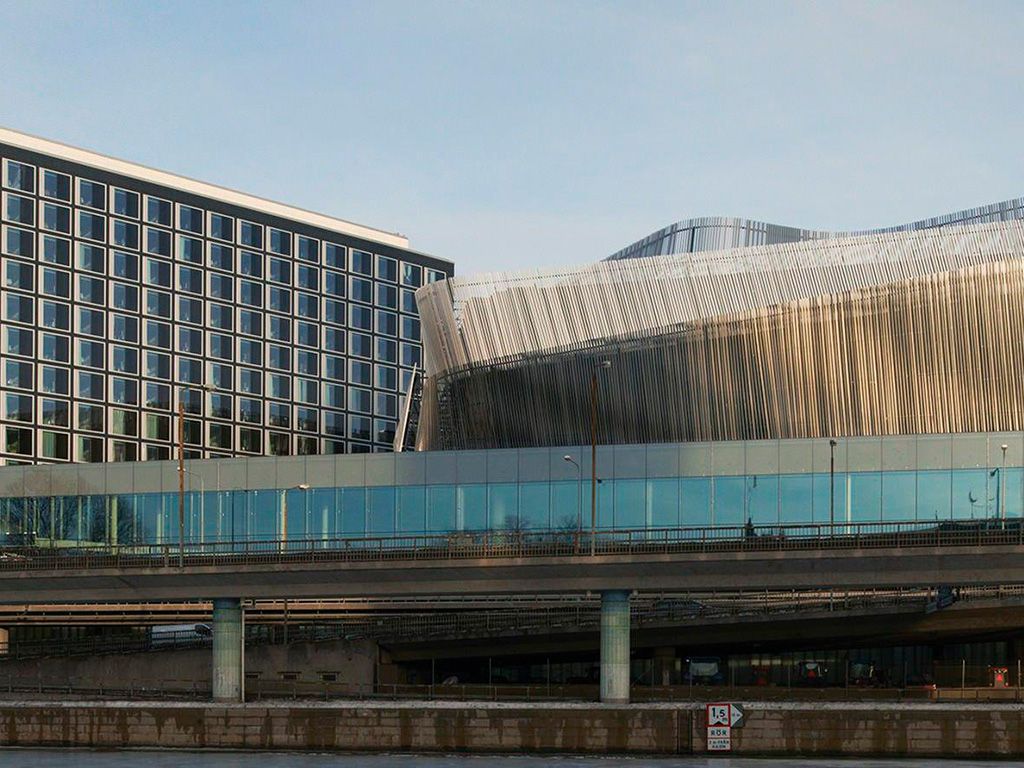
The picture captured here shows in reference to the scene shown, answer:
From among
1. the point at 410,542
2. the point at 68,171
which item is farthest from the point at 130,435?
the point at 410,542

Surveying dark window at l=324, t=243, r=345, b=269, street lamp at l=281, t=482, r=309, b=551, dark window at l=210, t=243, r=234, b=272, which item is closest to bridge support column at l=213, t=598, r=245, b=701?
street lamp at l=281, t=482, r=309, b=551

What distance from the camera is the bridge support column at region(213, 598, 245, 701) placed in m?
79.3

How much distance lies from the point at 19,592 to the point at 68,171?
72837 mm

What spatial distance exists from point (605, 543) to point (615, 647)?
494cm

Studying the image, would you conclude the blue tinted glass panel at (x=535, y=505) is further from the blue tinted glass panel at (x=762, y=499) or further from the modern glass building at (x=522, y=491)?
the blue tinted glass panel at (x=762, y=499)

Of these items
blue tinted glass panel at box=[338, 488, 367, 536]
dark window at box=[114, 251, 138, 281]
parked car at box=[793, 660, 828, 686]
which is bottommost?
parked car at box=[793, 660, 828, 686]

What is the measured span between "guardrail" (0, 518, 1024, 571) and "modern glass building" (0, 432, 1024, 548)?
1147 mm

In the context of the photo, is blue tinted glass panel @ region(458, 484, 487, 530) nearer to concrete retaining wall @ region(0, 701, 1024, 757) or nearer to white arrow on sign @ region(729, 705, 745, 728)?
concrete retaining wall @ region(0, 701, 1024, 757)

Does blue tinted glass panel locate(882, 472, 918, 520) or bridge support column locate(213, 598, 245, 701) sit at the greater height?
blue tinted glass panel locate(882, 472, 918, 520)

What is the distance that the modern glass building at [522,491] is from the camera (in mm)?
88125

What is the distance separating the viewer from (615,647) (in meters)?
76.9

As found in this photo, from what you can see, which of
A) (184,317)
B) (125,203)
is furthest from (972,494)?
(184,317)

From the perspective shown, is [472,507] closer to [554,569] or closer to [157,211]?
[554,569]

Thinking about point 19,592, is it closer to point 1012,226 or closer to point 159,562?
point 159,562
